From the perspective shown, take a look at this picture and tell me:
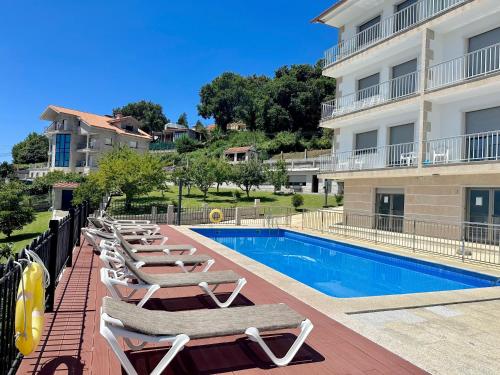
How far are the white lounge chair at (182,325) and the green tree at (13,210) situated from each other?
85.6 feet

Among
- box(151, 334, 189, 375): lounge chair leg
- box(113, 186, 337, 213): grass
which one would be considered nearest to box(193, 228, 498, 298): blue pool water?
box(151, 334, 189, 375): lounge chair leg

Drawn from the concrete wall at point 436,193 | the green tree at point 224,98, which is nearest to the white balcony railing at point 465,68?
the concrete wall at point 436,193

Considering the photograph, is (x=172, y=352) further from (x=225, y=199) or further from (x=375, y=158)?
(x=225, y=199)

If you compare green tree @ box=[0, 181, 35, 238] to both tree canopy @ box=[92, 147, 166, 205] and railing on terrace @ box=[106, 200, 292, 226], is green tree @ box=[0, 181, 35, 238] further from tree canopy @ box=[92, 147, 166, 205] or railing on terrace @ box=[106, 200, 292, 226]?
railing on terrace @ box=[106, 200, 292, 226]

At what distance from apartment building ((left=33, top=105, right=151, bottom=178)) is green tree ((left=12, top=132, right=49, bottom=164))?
21.9 metres

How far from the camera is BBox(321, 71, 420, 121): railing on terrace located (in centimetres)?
1738

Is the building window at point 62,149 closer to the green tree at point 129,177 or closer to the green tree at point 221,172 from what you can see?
the green tree at point 221,172

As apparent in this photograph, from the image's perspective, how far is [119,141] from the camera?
54125 millimetres

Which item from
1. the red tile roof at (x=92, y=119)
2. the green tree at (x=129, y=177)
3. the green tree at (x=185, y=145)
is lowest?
the green tree at (x=129, y=177)

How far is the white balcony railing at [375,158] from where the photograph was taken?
16.9 m

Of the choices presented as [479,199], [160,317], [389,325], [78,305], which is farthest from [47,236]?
[479,199]

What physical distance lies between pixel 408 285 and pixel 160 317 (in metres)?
8.19

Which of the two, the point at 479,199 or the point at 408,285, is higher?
the point at 479,199

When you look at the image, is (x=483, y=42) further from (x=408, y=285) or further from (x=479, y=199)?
(x=408, y=285)
